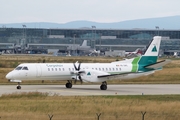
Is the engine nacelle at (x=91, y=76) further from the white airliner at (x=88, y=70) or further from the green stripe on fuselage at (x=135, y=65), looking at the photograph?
the green stripe on fuselage at (x=135, y=65)

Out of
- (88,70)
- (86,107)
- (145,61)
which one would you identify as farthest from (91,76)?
(86,107)

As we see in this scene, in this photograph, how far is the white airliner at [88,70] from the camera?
48781mm

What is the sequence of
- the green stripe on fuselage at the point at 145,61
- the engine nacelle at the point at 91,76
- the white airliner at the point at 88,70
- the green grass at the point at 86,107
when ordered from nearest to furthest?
the green grass at the point at 86,107
the white airliner at the point at 88,70
the engine nacelle at the point at 91,76
the green stripe on fuselage at the point at 145,61

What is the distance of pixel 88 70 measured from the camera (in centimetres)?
5031

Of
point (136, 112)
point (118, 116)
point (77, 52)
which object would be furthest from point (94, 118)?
point (77, 52)

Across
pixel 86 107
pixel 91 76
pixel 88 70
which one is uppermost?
pixel 88 70

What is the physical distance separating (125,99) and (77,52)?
15832 cm

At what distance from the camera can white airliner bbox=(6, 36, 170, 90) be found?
48.8 meters

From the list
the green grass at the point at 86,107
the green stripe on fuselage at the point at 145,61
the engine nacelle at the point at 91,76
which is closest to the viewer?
the green grass at the point at 86,107

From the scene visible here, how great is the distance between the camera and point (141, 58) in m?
54.4

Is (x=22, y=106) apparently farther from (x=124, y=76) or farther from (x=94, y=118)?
(x=124, y=76)

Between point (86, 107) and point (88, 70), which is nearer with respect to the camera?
point (86, 107)

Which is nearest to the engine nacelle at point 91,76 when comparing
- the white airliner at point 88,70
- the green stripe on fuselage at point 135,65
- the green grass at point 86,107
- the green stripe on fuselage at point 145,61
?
the white airliner at point 88,70

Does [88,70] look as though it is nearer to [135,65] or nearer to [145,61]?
[135,65]
